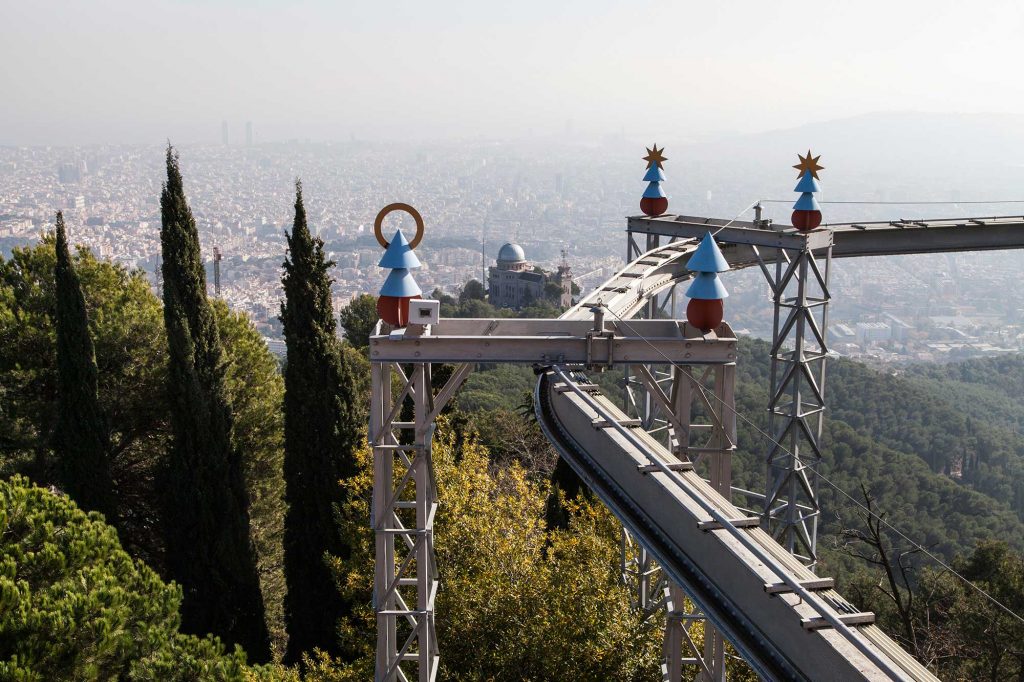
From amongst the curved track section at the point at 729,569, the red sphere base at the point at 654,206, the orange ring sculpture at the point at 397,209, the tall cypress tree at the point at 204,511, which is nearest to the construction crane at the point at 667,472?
the curved track section at the point at 729,569

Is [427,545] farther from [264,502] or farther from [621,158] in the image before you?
[621,158]

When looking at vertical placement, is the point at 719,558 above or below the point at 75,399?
above

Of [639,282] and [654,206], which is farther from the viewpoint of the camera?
[654,206]

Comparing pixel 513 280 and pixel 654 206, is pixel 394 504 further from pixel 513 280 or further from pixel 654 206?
pixel 513 280

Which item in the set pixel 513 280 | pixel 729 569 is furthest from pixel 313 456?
pixel 513 280

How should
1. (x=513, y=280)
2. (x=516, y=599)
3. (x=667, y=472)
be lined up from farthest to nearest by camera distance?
→ (x=513, y=280)
(x=516, y=599)
(x=667, y=472)

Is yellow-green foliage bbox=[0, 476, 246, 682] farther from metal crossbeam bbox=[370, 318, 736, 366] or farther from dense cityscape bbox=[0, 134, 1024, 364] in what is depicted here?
dense cityscape bbox=[0, 134, 1024, 364]
